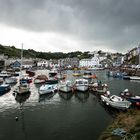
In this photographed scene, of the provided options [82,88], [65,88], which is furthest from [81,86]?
[65,88]

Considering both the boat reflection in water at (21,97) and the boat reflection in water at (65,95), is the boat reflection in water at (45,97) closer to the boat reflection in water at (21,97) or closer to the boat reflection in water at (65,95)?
the boat reflection in water at (65,95)

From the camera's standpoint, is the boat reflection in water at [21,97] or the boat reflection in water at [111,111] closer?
the boat reflection in water at [111,111]

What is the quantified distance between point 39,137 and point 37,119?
259 inches

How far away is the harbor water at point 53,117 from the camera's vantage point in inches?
995

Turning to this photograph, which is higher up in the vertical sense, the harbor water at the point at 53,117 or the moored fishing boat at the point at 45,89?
the moored fishing boat at the point at 45,89

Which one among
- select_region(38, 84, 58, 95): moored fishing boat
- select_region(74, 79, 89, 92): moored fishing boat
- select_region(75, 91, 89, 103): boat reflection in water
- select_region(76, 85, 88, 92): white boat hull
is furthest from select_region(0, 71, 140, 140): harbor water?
select_region(74, 79, 89, 92): moored fishing boat

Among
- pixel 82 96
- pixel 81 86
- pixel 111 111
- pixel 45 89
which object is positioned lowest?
pixel 111 111

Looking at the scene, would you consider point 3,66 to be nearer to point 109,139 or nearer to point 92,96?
point 92,96

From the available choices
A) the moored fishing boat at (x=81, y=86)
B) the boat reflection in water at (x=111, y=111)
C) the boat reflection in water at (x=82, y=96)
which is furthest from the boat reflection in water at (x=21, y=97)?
the boat reflection in water at (x=111, y=111)

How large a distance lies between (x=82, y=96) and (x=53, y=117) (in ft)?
56.1

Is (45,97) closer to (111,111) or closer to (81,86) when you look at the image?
(81,86)

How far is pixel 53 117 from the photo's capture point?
3203 centimetres

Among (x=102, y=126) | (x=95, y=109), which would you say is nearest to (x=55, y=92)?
(x=95, y=109)

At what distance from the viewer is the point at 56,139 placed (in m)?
23.9
